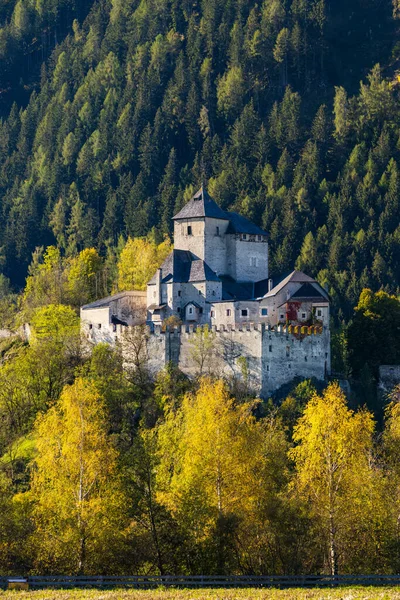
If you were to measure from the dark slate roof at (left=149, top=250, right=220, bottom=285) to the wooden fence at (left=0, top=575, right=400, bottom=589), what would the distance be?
124ft

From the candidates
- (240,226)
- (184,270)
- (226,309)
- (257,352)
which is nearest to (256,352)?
(257,352)

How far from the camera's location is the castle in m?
81.4

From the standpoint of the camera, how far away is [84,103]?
562 ft

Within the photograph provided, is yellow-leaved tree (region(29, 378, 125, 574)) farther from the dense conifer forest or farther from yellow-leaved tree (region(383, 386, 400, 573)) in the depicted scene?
yellow-leaved tree (region(383, 386, 400, 573))

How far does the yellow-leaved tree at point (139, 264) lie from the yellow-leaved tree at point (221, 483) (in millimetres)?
38017

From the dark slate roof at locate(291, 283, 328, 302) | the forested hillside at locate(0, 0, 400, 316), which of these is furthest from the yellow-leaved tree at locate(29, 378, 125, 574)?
the forested hillside at locate(0, 0, 400, 316)

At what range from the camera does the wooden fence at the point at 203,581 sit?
5197 cm

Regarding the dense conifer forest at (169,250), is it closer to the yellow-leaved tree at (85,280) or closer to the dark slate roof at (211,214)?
the yellow-leaved tree at (85,280)

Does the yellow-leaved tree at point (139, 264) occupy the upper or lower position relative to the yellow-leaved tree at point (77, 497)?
upper

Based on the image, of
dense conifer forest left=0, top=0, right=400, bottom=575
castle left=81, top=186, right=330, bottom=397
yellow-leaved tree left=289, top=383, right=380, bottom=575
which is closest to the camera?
yellow-leaved tree left=289, top=383, right=380, bottom=575

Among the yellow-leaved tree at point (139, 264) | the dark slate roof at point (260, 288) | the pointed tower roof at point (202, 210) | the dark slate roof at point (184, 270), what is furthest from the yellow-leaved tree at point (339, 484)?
the yellow-leaved tree at point (139, 264)

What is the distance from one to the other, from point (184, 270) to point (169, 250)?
18.3m

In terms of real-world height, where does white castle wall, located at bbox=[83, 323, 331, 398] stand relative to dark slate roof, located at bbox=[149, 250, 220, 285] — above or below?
below

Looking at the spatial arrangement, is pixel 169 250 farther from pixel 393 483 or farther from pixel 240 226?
pixel 393 483
